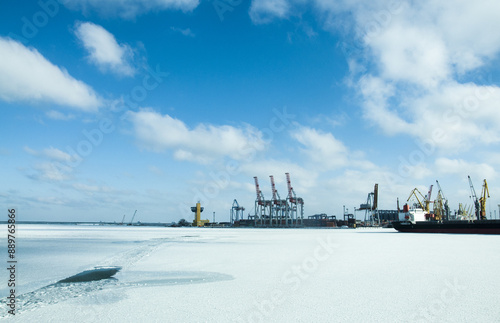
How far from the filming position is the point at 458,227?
48.2 m

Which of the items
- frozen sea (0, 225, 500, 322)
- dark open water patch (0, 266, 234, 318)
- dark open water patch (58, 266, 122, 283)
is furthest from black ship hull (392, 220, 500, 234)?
dark open water patch (58, 266, 122, 283)

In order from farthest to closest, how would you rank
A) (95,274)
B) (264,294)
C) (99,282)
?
(95,274) < (99,282) < (264,294)

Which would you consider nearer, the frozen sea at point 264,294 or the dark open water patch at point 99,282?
the frozen sea at point 264,294

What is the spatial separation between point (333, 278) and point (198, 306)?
15.5 ft

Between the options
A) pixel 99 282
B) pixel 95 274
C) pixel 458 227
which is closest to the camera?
pixel 99 282

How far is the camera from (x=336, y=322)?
222 inches

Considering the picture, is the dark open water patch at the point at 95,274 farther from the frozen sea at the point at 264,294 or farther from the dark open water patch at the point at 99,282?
the frozen sea at the point at 264,294

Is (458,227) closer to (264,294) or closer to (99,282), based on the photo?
(264,294)

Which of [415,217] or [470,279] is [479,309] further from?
[415,217]

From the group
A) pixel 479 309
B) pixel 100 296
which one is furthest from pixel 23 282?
pixel 479 309

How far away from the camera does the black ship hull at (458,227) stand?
45281 millimetres

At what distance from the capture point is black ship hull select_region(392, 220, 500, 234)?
149 feet

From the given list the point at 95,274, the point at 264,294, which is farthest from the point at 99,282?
the point at 264,294

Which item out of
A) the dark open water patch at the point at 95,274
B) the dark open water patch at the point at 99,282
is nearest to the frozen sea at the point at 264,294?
the dark open water patch at the point at 99,282
